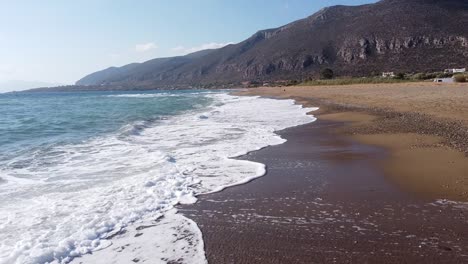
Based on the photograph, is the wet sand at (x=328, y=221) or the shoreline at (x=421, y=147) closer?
the wet sand at (x=328, y=221)

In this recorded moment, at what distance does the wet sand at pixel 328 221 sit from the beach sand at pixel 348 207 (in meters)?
→ 0.01

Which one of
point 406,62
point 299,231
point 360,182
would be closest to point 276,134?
point 360,182

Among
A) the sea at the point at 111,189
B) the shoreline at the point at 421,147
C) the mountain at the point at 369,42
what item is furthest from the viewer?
the mountain at the point at 369,42

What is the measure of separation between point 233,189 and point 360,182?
257 cm

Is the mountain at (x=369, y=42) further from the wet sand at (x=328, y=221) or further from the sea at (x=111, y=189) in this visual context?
the wet sand at (x=328, y=221)

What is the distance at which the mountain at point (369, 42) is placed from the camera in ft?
274

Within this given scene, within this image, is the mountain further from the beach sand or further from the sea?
the sea

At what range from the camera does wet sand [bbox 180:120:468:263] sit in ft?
16.2

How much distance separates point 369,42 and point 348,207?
99347 millimetres

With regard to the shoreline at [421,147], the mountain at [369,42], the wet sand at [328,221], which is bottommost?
the shoreline at [421,147]

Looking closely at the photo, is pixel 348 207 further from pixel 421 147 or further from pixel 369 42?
pixel 369 42

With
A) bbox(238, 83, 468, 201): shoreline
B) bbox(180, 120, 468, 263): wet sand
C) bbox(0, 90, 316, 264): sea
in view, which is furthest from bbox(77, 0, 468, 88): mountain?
bbox(180, 120, 468, 263): wet sand

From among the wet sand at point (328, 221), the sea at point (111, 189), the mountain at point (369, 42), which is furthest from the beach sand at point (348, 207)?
the mountain at point (369, 42)

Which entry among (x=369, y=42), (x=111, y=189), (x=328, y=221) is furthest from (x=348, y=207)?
(x=369, y=42)
